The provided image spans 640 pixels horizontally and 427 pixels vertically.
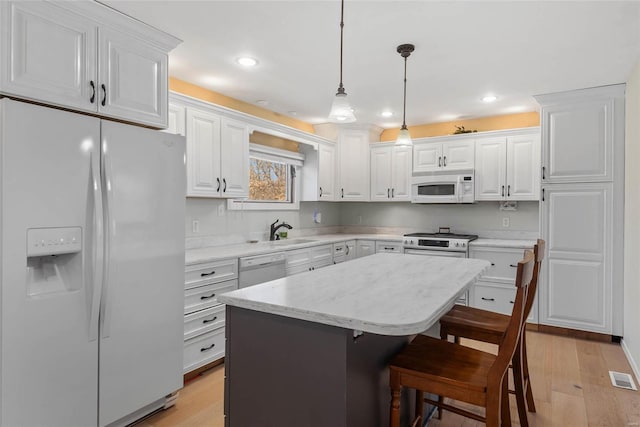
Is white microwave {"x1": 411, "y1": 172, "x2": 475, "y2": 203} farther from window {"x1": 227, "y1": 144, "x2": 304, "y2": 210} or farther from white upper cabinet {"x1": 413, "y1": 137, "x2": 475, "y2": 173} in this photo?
window {"x1": 227, "y1": 144, "x2": 304, "y2": 210}

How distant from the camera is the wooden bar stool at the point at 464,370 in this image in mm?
1394

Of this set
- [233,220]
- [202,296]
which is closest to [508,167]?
[233,220]

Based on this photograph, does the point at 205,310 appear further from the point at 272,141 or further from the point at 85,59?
the point at 272,141

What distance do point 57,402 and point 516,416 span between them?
2.57m

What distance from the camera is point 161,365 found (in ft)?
7.67

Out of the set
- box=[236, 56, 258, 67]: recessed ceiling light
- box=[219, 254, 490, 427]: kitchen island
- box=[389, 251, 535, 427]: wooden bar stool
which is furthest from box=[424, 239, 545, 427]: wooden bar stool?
box=[236, 56, 258, 67]: recessed ceiling light

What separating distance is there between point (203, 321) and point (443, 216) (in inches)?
137

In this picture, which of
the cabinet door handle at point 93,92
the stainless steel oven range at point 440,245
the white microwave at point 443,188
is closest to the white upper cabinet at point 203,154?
the cabinet door handle at point 93,92

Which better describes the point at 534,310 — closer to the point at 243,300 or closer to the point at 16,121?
the point at 243,300

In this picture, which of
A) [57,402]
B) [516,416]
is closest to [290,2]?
[57,402]

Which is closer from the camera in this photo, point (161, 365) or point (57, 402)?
point (57, 402)

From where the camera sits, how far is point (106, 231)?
6.55 ft

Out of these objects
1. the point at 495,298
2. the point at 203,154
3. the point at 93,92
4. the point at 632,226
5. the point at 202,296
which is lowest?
the point at 495,298

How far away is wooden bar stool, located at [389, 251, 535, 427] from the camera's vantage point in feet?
4.57
